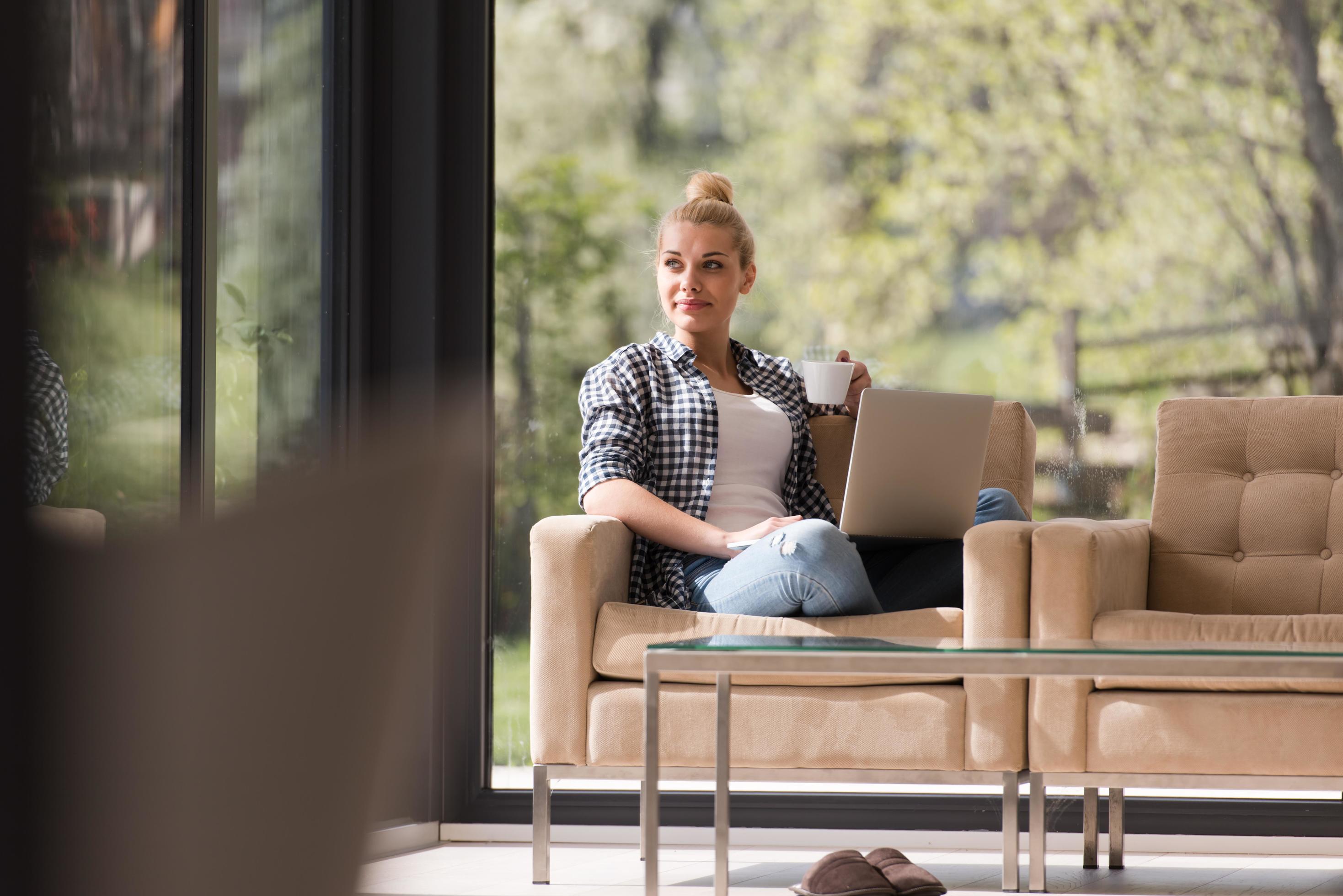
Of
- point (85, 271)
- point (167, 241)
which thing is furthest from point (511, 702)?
point (85, 271)

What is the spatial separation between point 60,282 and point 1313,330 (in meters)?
3.29

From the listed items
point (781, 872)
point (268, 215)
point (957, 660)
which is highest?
point (268, 215)

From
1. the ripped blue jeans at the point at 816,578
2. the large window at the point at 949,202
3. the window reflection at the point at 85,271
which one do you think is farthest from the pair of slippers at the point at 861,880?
the window reflection at the point at 85,271

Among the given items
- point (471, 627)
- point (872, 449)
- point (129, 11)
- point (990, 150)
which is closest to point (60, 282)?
point (129, 11)

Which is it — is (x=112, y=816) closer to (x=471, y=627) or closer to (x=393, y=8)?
(x=471, y=627)

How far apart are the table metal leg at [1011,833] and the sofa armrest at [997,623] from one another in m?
0.03

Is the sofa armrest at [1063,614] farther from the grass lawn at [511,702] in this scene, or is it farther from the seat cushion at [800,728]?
the grass lawn at [511,702]

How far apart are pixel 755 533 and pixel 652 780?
0.73 metres

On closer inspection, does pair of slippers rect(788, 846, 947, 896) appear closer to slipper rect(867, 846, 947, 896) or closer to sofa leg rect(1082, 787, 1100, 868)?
slipper rect(867, 846, 947, 896)

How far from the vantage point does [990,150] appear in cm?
324

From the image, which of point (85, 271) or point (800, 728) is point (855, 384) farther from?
point (85, 271)

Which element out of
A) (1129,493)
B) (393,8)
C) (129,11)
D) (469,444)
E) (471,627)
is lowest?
(471,627)

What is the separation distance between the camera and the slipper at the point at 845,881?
2268 mm

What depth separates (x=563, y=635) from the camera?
96.4 inches
